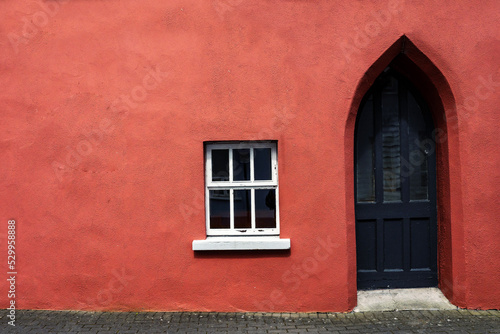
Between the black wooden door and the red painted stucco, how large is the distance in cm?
45

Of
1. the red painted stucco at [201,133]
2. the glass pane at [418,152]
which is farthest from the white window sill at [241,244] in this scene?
the glass pane at [418,152]

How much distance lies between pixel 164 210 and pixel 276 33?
272cm

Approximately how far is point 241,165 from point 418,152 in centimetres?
253

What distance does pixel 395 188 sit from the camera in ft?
20.1

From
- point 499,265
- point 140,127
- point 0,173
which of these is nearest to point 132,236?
point 140,127

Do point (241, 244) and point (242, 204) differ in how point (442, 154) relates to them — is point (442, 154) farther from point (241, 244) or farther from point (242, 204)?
point (241, 244)

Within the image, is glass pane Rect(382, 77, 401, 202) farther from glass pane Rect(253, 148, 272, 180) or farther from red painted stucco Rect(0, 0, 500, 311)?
glass pane Rect(253, 148, 272, 180)

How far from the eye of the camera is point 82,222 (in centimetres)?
566

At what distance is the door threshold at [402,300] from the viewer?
18.5ft

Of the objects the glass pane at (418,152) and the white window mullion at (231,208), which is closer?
the white window mullion at (231,208)

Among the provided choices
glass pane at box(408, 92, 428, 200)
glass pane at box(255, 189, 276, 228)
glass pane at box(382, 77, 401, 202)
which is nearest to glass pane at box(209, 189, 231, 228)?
glass pane at box(255, 189, 276, 228)

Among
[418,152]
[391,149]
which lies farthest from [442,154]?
[391,149]

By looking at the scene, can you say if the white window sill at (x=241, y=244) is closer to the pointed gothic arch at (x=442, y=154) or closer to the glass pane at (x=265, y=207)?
the glass pane at (x=265, y=207)

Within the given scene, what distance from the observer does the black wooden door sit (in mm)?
6074
